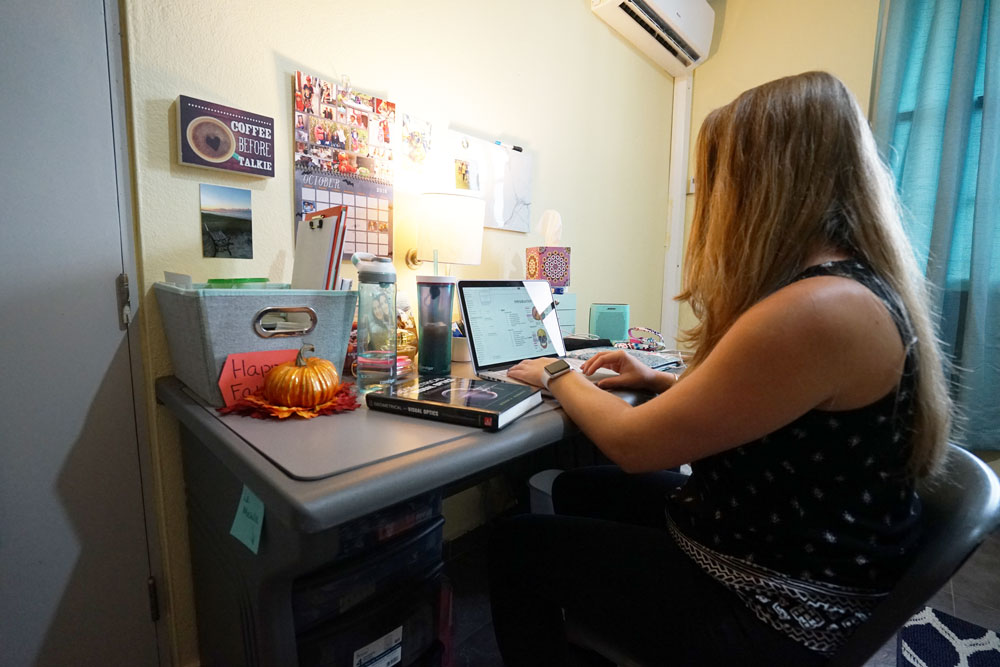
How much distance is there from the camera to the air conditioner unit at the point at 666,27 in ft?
6.54

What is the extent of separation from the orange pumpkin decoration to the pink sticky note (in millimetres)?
20

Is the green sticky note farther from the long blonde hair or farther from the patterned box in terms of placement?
the patterned box

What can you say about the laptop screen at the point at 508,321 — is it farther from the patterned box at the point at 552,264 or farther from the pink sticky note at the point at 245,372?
the pink sticky note at the point at 245,372

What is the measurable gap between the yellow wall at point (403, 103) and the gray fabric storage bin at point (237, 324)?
0.17 m

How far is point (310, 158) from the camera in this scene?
1.13 meters

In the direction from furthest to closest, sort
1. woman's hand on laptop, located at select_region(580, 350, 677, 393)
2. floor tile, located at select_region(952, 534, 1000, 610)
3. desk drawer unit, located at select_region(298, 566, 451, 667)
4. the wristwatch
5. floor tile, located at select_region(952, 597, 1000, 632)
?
1. floor tile, located at select_region(952, 534, 1000, 610)
2. floor tile, located at select_region(952, 597, 1000, 632)
3. woman's hand on laptop, located at select_region(580, 350, 677, 393)
4. the wristwatch
5. desk drawer unit, located at select_region(298, 566, 451, 667)

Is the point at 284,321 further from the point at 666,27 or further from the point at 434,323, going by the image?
the point at 666,27

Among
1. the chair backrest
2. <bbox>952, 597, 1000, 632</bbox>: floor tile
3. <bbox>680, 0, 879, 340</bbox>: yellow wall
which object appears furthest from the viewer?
<bbox>680, 0, 879, 340</bbox>: yellow wall

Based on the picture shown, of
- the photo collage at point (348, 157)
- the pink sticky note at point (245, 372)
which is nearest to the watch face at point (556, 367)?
the pink sticky note at point (245, 372)

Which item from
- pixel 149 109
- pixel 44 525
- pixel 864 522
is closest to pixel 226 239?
pixel 149 109

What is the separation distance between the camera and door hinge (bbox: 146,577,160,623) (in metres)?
1.01

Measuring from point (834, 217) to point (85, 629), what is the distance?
1.55 meters

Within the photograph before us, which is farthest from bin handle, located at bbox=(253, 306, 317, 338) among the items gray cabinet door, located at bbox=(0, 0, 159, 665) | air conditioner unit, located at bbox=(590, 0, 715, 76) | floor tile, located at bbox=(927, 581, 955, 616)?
floor tile, located at bbox=(927, 581, 955, 616)

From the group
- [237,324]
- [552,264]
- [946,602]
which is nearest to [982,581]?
[946,602]
